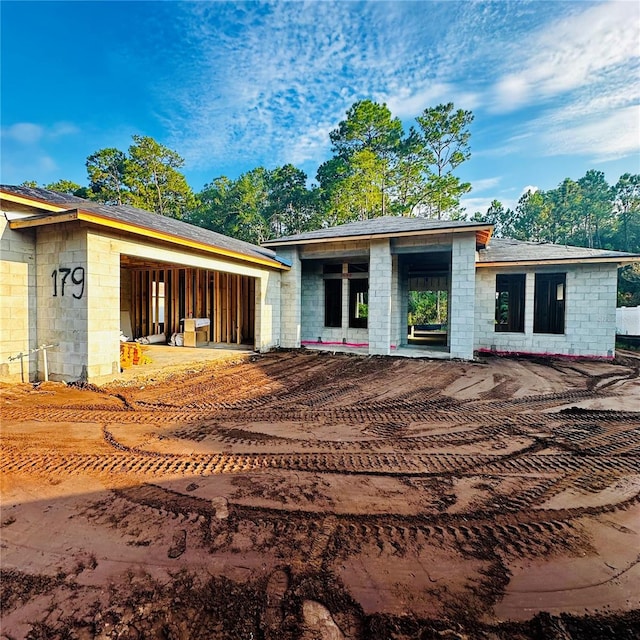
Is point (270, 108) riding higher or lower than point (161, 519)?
higher

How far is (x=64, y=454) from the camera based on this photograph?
136 inches

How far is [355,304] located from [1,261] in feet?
32.4

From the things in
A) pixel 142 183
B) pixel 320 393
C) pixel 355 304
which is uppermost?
pixel 142 183

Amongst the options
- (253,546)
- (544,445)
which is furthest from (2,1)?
(544,445)

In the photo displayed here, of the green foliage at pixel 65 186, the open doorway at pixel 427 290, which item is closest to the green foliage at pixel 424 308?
the open doorway at pixel 427 290

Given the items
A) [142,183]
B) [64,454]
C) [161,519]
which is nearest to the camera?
[161,519]

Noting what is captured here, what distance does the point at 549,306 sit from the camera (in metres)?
12.5

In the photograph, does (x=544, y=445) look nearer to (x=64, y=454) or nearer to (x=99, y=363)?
(x=64, y=454)

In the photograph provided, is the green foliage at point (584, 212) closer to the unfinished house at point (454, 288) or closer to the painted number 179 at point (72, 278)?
the unfinished house at point (454, 288)

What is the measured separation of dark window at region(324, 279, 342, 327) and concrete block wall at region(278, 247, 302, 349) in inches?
51.9

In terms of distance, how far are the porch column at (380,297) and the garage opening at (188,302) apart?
4790mm

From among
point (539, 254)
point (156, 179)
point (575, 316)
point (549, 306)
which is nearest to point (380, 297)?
point (539, 254)

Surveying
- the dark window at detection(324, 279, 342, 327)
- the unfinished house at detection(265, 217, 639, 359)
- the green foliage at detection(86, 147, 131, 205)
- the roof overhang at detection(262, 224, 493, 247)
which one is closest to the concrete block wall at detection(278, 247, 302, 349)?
the unfinished house at detection(265, 217, 639, 359)

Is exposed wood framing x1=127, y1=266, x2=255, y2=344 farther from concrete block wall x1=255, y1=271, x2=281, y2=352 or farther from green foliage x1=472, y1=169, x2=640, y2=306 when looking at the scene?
green foliage x1=472, y1=169, x2=640, y2=306
